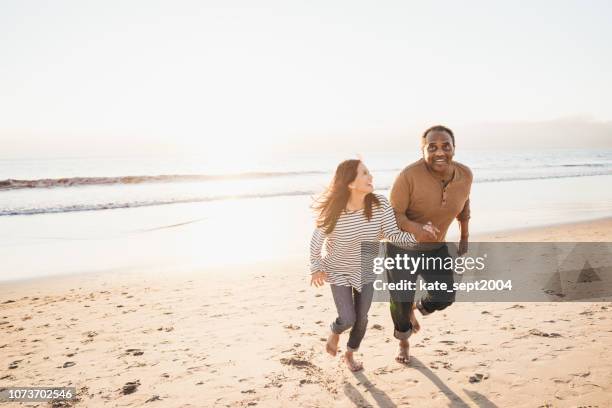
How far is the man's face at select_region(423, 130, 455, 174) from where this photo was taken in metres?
4.18

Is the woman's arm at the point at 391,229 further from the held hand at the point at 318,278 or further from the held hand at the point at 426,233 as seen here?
the held hand at the point at 318,278

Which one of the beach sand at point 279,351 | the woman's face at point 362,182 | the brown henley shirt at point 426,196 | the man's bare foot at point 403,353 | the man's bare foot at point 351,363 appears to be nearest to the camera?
the woman's face at point 362,182

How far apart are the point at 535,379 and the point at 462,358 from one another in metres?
0.75

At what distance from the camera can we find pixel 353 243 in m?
4.14

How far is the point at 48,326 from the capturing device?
6.27 metres

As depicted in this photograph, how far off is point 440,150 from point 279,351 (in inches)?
114

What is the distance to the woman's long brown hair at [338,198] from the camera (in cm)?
409

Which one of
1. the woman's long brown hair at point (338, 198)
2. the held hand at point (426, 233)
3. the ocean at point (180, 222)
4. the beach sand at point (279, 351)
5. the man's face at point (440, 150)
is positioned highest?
the man's face at point (440, 150)

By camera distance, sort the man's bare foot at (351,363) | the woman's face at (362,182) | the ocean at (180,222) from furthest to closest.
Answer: the ocean at (180,222) < the man's bare foot at (351,363) < the woman's face at (362,182)

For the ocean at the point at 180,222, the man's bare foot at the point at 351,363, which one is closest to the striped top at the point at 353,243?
the man's bare foot at the point at 351,363

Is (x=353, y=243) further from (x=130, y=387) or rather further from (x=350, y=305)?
(x=130, y=387)

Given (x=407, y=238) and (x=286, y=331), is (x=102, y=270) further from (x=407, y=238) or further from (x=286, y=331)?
(x=407, y=238)

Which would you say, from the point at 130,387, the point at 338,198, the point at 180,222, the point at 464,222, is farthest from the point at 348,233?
the point at 180,222

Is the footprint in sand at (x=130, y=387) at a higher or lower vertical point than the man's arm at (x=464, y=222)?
lower
